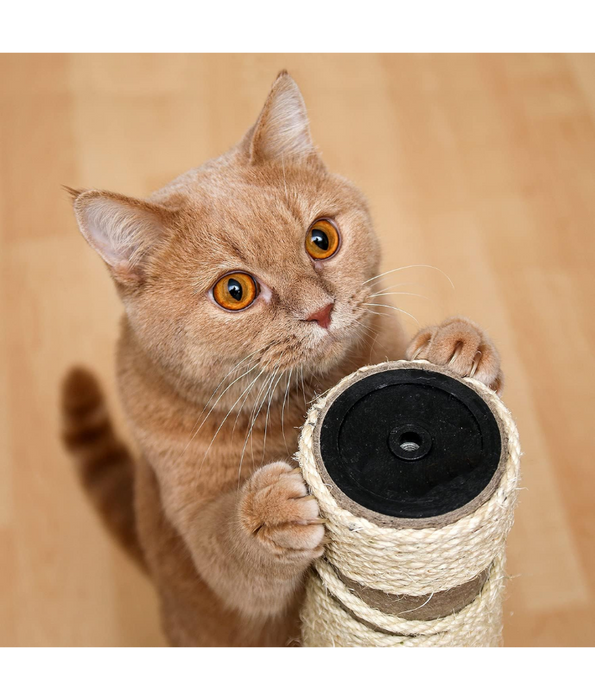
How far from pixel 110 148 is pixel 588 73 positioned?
1830 millimetres

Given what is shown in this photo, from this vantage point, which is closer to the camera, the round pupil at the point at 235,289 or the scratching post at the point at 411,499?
the scratching post at the point at 411,499

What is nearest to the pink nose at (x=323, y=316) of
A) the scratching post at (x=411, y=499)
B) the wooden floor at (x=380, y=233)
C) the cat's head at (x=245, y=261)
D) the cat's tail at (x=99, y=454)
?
the cat's head at (x=245, y=261)

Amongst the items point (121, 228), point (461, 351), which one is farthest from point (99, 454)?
point (461, 351)

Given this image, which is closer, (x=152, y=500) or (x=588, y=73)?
(x=152, y=500)

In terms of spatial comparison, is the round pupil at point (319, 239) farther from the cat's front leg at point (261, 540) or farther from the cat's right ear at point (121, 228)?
the cat's front leg at point (261, 540)

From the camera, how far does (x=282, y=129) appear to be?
4.38 ft

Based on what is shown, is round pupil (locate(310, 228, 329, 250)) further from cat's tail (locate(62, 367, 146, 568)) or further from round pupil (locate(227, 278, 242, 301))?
cat's tail (locate(62, 367, 146, 568))

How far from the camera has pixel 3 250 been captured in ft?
8.12

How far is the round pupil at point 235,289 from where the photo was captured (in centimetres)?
117

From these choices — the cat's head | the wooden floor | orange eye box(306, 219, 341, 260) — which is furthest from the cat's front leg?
the wooden floor

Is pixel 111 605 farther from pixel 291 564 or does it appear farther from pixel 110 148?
pixel 110 148

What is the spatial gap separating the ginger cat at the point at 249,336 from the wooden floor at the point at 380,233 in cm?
78

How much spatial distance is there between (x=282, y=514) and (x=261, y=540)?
6 cm

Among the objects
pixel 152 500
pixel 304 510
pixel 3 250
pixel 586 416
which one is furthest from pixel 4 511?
pixel 586 416
